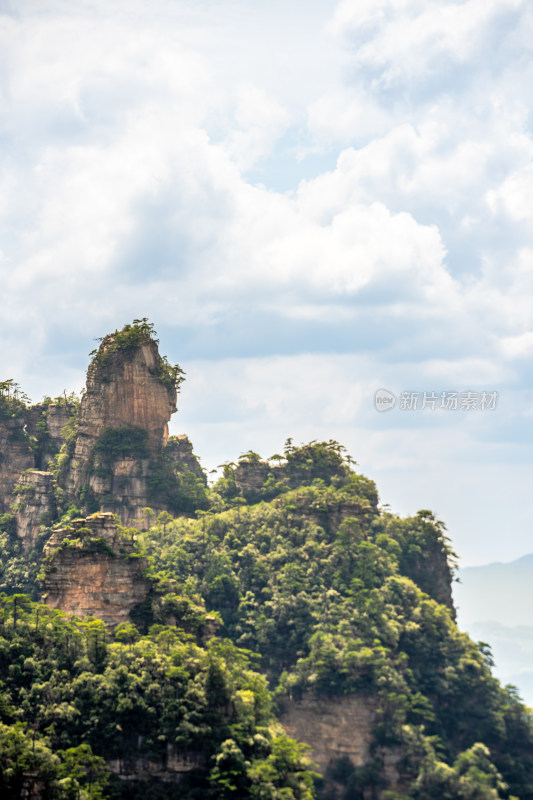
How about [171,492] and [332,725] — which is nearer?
[332,725]

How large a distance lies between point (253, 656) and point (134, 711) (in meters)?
14.3

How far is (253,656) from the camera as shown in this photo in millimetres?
60406

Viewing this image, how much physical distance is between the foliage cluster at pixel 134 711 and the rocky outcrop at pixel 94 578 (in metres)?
4.06

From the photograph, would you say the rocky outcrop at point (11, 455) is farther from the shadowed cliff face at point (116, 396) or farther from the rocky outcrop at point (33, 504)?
the shadowed cliff face at point (116, 396)

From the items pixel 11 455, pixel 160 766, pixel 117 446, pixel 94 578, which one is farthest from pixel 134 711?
pixel 11 455

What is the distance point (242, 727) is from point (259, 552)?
19778 millimetres

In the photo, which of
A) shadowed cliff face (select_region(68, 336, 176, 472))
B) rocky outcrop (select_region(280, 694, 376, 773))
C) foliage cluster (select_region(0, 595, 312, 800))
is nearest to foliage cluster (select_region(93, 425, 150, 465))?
shadowed cliff face (select_region(68, 336, 176, 472))

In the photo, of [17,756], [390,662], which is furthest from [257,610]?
[17,756]

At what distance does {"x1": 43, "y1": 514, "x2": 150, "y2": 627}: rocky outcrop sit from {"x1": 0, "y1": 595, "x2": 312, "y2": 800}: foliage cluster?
13.3 ft

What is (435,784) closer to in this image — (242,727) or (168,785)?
(242,727)

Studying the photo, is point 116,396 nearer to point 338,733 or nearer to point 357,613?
point 357,613

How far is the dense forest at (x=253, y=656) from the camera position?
4628cm

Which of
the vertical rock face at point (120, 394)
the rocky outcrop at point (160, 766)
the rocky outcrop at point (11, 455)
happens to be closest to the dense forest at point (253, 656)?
the rocky outcrop at point (160, 766)

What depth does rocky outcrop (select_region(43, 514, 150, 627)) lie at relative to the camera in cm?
5581
